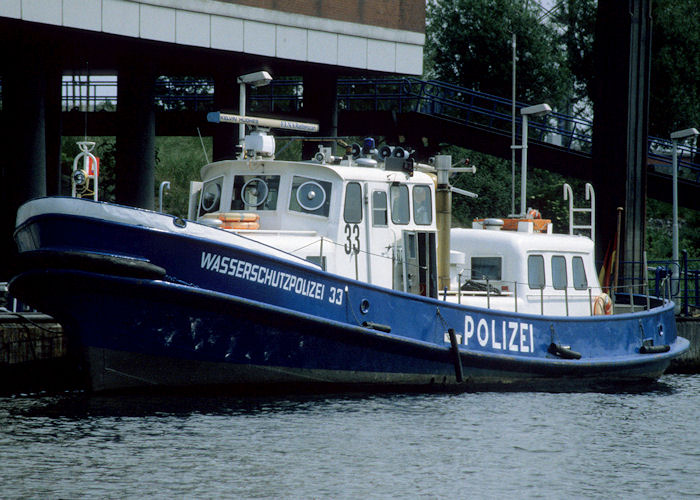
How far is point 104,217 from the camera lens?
14.3 m

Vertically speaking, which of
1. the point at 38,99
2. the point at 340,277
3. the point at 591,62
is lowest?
the point at 340,277

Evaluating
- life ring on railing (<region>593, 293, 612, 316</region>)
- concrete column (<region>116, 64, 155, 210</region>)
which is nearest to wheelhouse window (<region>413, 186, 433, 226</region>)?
life ring on railing (<region>593, 293, 612, 316</region>)

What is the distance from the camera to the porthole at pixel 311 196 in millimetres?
16719

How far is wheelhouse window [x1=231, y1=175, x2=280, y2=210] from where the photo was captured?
16.8m

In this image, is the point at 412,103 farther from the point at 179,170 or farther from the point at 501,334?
the point at 501,334

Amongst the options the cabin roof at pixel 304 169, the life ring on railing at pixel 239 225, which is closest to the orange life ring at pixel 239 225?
the life ring on railing at pixel 239 225

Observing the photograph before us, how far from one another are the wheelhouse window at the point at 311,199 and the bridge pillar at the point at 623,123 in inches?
460

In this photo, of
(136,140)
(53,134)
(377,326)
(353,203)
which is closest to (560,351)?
(377,326)

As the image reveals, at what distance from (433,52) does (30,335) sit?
35.5 metres

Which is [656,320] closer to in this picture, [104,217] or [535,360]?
[535,360]

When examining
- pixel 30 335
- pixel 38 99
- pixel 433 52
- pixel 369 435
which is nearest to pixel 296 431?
pixel 369 435

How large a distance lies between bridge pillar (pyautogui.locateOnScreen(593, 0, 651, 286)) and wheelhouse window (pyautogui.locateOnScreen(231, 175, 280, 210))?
12002mm

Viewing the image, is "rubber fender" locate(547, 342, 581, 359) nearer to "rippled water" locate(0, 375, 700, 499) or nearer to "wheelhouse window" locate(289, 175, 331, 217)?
"rippled water" locate(0, 375, 700, 499)

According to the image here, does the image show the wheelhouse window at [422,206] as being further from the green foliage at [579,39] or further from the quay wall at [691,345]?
the green foliage at [579,39]
